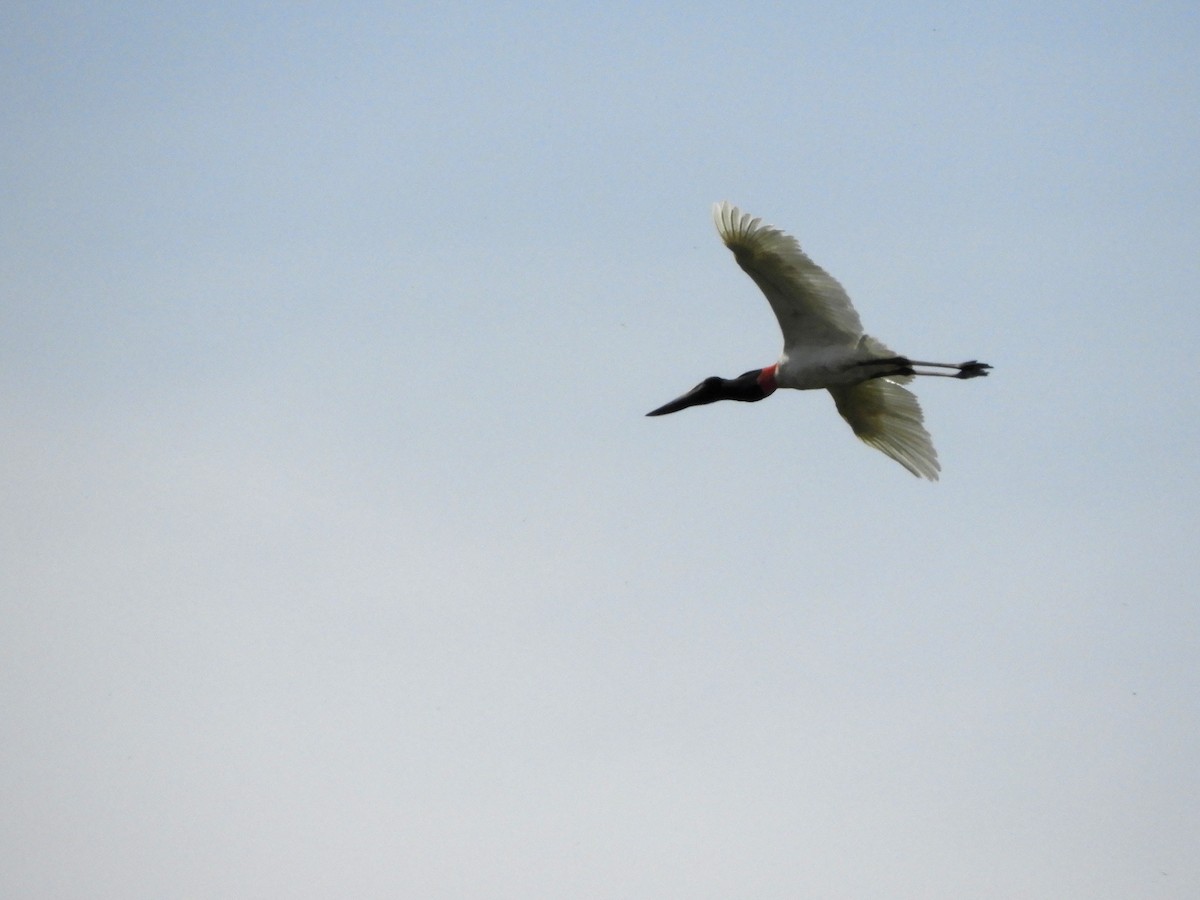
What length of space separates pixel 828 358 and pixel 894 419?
155cm

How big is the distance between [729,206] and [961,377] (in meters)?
3.74

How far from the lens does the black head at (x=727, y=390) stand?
2491cm

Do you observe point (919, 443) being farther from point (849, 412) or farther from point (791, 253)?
point (791, 253)

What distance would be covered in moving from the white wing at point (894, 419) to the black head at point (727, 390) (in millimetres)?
1016

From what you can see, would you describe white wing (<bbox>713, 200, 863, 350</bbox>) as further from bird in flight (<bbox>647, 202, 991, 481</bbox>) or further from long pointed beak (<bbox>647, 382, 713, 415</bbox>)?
long pointed beak (<bbox>647, 382, 713, 415</bbox>)

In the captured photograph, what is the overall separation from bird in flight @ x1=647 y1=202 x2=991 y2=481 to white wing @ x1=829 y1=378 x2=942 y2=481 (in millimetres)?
13

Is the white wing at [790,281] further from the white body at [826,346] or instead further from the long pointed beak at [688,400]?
the long pointed beak at [688,400]

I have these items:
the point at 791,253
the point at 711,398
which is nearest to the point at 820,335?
the point at 791,253

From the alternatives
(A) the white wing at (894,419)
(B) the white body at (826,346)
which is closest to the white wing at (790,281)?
(B) the white body at (826,346)

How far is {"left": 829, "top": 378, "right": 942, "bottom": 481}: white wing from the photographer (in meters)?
24.1

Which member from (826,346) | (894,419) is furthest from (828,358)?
(894,419)

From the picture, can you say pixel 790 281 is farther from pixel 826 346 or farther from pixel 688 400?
pixel 688 400

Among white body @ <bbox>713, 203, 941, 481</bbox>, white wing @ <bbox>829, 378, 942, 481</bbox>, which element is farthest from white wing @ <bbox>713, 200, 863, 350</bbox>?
white wing @ <bbox>829, 378, 942, 481</bbox>

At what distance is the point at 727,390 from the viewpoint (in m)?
25.8
